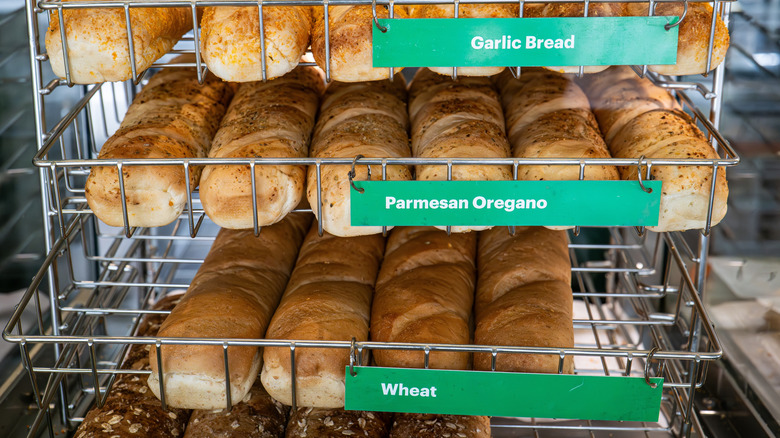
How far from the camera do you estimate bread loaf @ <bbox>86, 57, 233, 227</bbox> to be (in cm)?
128

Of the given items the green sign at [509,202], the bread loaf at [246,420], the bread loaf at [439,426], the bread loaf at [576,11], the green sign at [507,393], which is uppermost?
the bread loaf at [576,11]

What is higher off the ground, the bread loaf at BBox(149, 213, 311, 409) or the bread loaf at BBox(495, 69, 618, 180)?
the bread loaf at BBox(495, 69, 618, 180)

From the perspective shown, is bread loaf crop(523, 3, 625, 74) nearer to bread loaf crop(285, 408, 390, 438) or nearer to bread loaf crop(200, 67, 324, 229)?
bread loaf crop(200, 67, 324, 229)

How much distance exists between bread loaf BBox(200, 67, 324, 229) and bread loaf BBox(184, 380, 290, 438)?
394 millimetres

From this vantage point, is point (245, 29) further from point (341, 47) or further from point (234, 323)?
point (234, 323)

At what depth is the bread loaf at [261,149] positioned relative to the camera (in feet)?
4.18

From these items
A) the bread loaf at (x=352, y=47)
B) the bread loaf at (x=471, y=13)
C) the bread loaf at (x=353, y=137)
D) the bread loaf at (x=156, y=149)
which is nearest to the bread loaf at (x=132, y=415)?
the bread loaf at (x=156, y=149)

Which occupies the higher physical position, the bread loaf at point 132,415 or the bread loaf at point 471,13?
the bread loaf at point 471,13

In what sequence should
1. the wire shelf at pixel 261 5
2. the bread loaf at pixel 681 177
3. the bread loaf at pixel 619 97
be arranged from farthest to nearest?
the bread loaf at pixel 619 97, the bread loaf at pixel 681 177, the wire shelf at pixel 261 5

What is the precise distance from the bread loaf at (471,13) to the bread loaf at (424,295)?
42 cm

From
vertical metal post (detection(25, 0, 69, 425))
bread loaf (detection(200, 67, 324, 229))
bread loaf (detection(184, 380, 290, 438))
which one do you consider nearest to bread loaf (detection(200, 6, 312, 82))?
bread loaf (detection(200, 67, 324, 229))

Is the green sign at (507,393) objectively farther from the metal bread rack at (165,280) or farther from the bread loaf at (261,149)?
the bread loaf at (261,149)

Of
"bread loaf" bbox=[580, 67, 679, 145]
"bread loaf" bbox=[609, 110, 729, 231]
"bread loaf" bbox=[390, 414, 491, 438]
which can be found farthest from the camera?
"bread loaf" bbox=[580, 67, 679, 145]

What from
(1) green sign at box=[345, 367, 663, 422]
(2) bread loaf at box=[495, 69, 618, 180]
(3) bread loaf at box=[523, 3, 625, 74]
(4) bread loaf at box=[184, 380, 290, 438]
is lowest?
(4) bread loaf at box=[184, 380, 290, 438]
